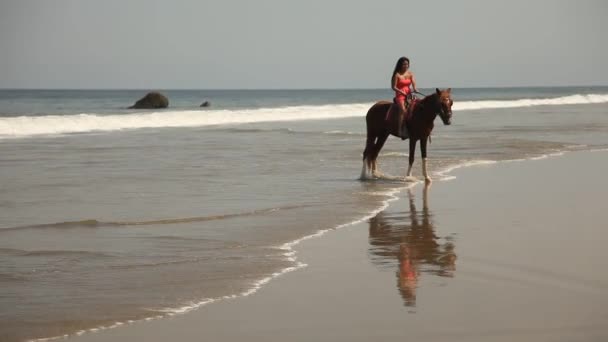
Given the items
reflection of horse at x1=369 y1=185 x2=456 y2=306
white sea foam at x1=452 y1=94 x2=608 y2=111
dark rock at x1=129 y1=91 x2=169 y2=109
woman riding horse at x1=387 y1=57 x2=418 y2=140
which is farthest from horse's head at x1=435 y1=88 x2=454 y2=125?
dark rock at x1=129 y1=91 x2=169 y2=109

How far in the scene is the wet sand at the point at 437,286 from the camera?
533 cm

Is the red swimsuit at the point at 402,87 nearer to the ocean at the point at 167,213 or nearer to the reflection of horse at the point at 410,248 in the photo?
the ocean at the point at 167,213

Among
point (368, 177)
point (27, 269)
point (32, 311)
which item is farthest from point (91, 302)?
point (368, 177)

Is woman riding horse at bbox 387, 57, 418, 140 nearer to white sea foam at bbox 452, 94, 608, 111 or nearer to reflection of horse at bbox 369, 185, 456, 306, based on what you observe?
reflection of horse at bbox 369, 185, 456, 306

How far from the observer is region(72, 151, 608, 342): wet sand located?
5328mm

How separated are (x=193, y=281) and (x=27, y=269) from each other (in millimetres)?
1394

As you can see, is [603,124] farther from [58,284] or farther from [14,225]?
[58,284]

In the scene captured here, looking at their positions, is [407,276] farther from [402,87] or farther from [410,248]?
[402,87]

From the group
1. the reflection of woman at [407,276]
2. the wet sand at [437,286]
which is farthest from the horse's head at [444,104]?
the reflection of woman at [407,276]

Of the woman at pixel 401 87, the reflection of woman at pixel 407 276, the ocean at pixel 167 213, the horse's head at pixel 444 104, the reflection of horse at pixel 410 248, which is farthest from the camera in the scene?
the woman at pixel 401 87

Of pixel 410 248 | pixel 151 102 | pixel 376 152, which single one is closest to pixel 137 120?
pixel 151 102

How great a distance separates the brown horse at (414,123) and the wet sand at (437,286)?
3353 millimetres

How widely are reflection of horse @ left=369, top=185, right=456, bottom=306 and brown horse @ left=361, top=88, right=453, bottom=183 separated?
365 cm

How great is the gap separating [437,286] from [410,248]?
5.25 ft
